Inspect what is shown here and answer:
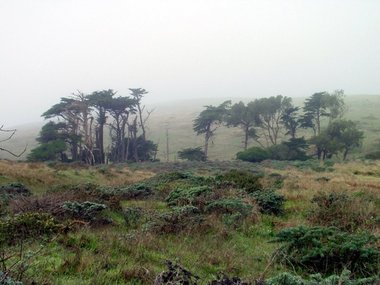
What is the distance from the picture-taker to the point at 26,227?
5.75 meters

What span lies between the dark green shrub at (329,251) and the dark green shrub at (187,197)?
4.05 meters

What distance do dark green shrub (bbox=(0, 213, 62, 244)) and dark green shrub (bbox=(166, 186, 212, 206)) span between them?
15.0ft

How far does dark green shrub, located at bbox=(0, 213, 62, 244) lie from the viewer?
5.57 meters

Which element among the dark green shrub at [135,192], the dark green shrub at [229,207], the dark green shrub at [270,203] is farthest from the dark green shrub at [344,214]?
the dark green shrub at [135,192]

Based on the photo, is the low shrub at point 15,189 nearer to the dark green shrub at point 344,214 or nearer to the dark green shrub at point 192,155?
the dark green shrub at point 344,214

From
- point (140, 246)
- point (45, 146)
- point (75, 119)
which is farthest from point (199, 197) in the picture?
point (75, 119)

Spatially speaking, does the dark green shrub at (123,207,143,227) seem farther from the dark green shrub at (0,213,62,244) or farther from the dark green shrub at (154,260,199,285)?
the dark green shrub at (154,260,199,285)

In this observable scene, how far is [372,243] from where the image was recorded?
6.09 m

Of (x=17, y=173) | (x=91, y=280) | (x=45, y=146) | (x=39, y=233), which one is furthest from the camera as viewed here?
(x=45, y=146)

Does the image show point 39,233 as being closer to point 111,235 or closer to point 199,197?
point 111,235

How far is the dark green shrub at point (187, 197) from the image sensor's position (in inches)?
398

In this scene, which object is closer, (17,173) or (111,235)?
(111,235)

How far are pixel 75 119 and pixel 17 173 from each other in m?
26.7

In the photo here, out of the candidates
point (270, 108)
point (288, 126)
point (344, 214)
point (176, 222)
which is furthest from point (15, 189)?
point (270, 108)
